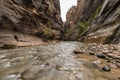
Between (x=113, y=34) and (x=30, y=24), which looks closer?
(x=113, y=34)

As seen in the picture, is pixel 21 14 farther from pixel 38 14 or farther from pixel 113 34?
pixel 113 34

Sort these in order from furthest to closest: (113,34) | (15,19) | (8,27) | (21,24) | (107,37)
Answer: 1. (21,24)
2. (15,19)
3. (8,27)
4. (107,37)
5. (113,34)

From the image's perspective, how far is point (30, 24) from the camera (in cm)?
1719

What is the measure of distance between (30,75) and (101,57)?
3.06 meters

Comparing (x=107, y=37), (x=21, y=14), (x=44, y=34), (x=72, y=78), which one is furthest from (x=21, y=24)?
(x=72, y=78)

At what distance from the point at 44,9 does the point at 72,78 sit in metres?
24.0

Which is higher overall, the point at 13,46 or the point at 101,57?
the point at 13,46

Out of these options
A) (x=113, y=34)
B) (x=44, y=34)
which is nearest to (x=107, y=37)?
(x=113, y=34)

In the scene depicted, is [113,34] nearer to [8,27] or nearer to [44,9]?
[8,27]

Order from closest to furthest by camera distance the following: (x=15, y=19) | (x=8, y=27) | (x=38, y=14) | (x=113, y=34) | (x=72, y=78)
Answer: (x=72, y=78)
(x=113, y=34)
(x=8, y=27)
(x=15, y=19)
(x=38, y=14)

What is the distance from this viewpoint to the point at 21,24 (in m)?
14.6

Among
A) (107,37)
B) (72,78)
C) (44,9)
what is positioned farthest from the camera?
(44,9)

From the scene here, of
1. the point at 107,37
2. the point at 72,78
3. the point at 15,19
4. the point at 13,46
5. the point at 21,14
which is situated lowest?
the point at 72,78

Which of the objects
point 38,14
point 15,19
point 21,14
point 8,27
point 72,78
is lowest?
point 72,78
